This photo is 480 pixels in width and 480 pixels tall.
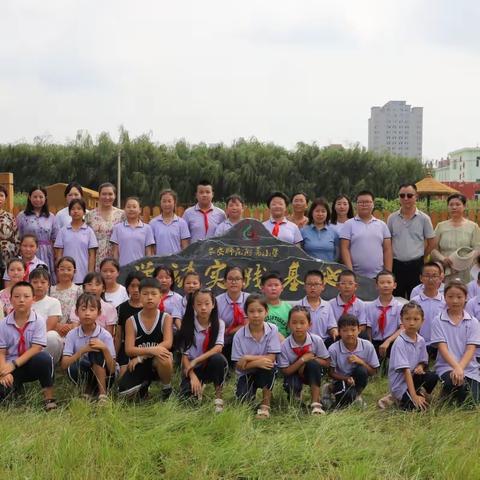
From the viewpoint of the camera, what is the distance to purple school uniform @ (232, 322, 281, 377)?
413 centimetres

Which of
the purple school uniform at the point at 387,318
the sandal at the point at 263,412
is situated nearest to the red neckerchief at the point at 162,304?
the sandal at the point at 263,412

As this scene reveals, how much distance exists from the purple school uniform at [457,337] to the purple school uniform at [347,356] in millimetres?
394

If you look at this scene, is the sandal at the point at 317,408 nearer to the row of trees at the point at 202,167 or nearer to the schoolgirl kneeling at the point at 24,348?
the schoolgirl kneeling at the point at 24,348

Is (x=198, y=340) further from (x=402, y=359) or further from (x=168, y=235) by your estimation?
(x=168, y=235)

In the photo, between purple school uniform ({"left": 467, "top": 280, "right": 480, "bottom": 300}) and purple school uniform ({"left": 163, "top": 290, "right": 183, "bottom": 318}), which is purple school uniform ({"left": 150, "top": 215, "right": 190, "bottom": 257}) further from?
purple school uniform ({"left": 467, "top": 280, "right": 480, "bottom": 300})

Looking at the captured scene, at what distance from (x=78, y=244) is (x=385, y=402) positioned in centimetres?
279

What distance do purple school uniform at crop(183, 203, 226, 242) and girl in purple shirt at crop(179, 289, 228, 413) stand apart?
157cm

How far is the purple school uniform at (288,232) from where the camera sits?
18.7ft

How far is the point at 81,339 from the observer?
Answer: 13.7 ft

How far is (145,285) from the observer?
13.8 feet

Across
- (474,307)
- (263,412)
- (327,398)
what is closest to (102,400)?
(263,412)

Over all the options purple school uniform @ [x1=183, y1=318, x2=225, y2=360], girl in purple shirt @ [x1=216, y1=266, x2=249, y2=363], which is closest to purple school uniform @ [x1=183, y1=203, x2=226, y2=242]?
girl in purple shirt @ [x1=216, y1=266, x2=249, y2=363]

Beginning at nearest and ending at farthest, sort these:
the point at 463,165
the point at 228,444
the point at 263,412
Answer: the point at 228,444, the point at 263,412, the point at 463,165

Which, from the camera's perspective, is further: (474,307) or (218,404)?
(474,307)
